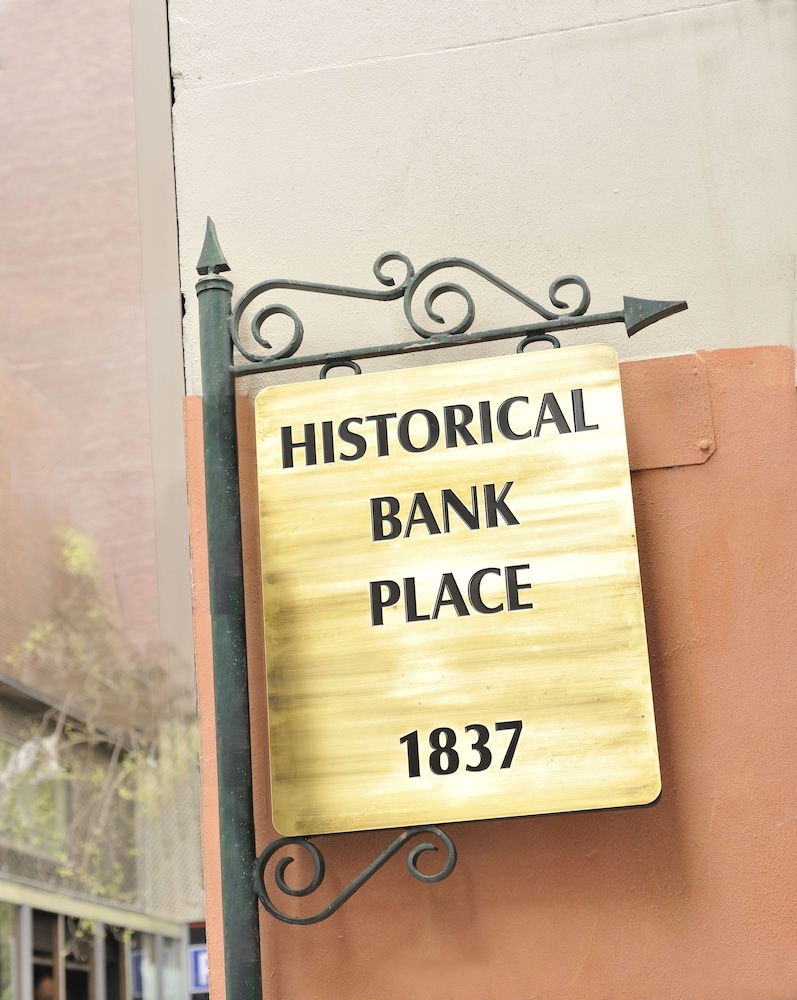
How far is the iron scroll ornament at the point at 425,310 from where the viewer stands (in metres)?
2.29

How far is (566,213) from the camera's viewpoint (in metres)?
2.53

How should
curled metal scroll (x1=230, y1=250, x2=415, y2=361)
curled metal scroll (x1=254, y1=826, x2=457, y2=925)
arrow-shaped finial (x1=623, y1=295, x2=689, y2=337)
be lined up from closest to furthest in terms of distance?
curled metal scroll (x1=254, y1=826, x2=457, y2=925)
arrow-shaped finial (x1=623, y1=295, x2=689, y2=337)
curled metal scroll (x1=230, y1=250, x2=415, y2=361)

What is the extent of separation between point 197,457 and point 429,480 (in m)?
0.59

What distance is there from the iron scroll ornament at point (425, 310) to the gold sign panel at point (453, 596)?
0.07m

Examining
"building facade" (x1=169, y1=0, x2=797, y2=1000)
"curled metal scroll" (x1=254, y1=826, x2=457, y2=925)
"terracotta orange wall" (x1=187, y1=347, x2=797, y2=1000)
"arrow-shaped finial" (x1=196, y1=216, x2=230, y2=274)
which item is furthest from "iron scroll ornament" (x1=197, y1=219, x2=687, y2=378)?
"curled metal scroll" (x1=254, y1=826, x2=457, y2=925)

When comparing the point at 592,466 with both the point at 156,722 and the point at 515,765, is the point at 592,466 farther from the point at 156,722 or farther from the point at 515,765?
the point at 156,722

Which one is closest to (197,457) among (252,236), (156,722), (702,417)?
(252,236)

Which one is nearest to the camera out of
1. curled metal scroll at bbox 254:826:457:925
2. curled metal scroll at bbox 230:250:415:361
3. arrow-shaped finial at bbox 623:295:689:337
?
curled metal scroll at bbox 254:826:457:925

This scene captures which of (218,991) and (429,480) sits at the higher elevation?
(429,480)

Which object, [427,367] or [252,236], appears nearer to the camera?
[427,367]

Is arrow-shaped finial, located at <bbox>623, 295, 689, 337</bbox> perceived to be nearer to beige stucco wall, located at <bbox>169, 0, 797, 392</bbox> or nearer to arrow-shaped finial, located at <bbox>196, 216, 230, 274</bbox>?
beige stucco wall, located at <bbox>169, 0, 797, 392</bbox>

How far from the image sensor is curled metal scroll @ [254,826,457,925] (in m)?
2.08

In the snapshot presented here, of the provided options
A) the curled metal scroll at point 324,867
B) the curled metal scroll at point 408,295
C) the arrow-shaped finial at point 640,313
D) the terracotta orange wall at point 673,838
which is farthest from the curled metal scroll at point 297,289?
the curled metal scroll at point 324,867

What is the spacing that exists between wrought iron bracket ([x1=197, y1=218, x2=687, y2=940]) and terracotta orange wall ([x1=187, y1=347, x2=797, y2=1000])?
0.11 m
